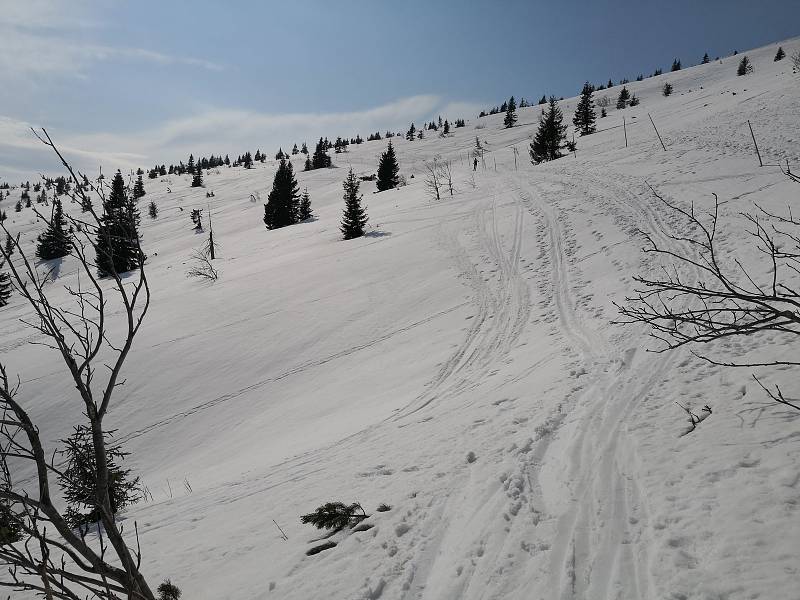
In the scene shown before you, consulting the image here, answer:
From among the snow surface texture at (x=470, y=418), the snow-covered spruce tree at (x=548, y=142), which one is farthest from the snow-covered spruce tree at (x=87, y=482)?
the snow-covered spruce tree at (x=548, y=142)

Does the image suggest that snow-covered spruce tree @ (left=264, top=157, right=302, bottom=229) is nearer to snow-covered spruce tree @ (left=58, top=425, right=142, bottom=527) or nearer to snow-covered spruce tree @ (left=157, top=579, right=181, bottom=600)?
snow-covered spruce tree @ (left=58, top=425, right=142, bottom=527)

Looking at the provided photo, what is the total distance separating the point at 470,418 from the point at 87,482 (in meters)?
6.30

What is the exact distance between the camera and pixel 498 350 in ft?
32.7

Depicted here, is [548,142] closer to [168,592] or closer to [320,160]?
[320,160]

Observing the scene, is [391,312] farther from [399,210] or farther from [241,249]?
[241,249]

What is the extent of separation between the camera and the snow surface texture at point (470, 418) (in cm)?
403

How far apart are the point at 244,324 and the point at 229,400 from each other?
168 inches

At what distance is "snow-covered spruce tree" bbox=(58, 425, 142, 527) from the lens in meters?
2.73

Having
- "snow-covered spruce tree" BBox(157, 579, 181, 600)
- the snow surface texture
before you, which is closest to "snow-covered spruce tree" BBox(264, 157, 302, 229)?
the snow surface texture

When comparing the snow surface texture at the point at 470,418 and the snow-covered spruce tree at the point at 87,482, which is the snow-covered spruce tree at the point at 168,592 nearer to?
the snow surface texture at the point at 470,418

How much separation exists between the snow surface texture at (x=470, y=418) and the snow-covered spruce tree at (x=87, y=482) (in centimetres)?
67

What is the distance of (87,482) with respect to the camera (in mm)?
7012

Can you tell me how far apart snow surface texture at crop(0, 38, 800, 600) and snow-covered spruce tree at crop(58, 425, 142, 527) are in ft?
2.20

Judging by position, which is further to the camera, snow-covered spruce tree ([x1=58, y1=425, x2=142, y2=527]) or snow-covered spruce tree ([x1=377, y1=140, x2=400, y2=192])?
snow-covered spruce tree ([x1=377, y1=140, x2=400, y2=192])
